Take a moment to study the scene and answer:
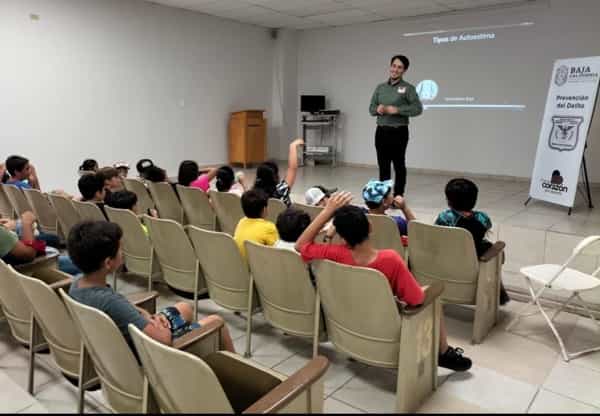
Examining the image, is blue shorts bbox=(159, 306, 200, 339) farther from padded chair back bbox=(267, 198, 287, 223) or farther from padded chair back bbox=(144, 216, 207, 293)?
padded chair back bbox=(267, 198, 287, 223)

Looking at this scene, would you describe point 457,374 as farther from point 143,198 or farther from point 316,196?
point 143,198

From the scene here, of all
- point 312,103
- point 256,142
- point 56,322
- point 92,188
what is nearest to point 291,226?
point 56,322

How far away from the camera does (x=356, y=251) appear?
213 centimetres

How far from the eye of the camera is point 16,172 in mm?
4762

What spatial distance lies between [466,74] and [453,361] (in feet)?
22.1

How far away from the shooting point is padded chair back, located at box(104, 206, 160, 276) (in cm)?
313

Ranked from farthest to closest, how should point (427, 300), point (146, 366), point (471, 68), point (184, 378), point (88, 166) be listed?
point (471, 68) → point (88, 166) → point (427, 300) → point (146, 366) → point (184, 378)

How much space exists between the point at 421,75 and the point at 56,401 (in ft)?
25.9

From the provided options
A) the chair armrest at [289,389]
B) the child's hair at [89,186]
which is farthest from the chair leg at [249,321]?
the child's hair at [89,186]

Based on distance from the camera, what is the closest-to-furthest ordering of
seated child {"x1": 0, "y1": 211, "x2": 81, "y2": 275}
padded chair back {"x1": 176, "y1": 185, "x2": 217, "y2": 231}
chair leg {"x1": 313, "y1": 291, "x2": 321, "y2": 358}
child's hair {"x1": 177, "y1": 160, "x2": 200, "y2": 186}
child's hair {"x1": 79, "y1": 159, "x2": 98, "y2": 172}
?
chair leg {"x1": 313, "y1": 291, "x2": 321, "y2": 358}
seated child {"x1": 0, "y1": 211, "x2": 81, "y2": 275}
padded chair back {"x1": 176, "y1": 185, "x2": 217, "y2": 231}
child's hair {"x1": 177, "y1": 160, "x2": 200, "y2": 186}
child's hair {"x1": 79, "y1": 159, "x2": 98, "y2": 172}

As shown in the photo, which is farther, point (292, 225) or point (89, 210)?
point (89, 210)

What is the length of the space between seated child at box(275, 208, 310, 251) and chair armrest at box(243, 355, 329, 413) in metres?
1.16

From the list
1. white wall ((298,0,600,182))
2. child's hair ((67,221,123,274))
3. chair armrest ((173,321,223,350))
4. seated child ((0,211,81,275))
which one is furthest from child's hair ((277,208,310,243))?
white wall ((298,0,600,182))

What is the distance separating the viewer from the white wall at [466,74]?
23.0 ft
